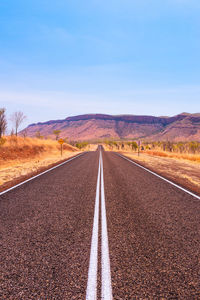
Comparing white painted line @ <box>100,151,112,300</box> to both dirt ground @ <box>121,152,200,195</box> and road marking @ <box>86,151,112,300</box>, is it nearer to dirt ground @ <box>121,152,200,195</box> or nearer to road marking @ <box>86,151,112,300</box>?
road marking @ <box>86,151,112,300</box>

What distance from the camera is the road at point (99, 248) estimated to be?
6.95 ft

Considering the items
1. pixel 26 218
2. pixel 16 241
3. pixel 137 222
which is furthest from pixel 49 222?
pixel 137 222

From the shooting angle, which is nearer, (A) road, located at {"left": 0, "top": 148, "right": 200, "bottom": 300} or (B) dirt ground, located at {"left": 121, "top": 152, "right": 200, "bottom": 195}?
(A) road, located at {"left": 0, "top": 148, "right": 200, "bottom": 300}

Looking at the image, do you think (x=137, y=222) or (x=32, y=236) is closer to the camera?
(x=32, y=236)

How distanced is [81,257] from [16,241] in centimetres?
125

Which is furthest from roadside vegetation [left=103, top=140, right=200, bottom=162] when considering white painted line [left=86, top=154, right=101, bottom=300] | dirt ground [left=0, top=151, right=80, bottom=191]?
white painted line [left=86, top=154, right=101, bottom=300]

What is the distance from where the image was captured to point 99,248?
2.99 metres

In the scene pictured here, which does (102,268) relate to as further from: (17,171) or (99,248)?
(17,171)

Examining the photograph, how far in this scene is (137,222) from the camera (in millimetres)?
4035

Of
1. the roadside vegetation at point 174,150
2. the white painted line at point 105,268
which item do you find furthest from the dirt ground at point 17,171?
the roadside vegetation at point 174,150

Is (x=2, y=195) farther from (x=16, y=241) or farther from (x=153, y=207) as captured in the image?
(x=153, y=207)

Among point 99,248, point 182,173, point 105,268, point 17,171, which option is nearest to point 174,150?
point 182,173

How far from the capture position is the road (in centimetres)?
212

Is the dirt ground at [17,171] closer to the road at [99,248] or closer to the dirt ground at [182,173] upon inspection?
the road at [99,248]
